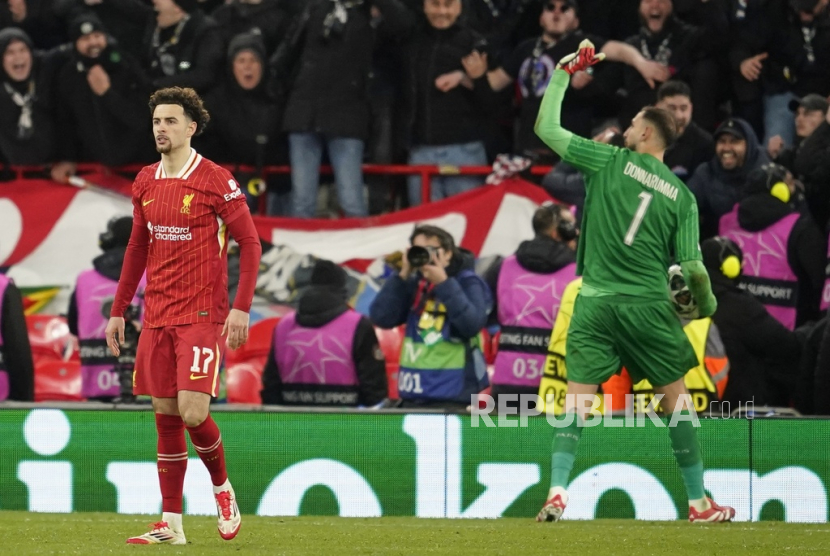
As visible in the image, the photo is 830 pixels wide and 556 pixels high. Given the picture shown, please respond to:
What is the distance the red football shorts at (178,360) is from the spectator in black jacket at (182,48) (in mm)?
6286

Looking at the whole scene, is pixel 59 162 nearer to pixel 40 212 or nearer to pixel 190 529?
pixel 40 212

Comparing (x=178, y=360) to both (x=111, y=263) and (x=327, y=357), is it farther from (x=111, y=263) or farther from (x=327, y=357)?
(x=111, y=263)

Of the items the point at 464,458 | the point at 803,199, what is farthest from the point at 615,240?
the point at 803,199

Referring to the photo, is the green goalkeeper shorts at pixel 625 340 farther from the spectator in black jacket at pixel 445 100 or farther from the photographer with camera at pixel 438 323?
the spectator in black jacket at pixel 445 100

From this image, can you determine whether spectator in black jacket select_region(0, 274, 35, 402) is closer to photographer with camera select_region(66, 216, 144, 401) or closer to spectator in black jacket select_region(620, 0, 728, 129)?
photographer with camera select_region(66, 216, 144, 401)

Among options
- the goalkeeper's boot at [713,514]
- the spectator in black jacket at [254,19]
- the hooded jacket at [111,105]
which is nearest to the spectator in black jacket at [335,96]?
the spectator in black jacket at [254,19]

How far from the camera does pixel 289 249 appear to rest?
12461 millimetres

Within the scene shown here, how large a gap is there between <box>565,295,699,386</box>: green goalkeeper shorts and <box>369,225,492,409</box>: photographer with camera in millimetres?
1903

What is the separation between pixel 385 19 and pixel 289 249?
6.69 ft

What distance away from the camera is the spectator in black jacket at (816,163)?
35.1 feet

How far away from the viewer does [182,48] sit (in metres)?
13.2

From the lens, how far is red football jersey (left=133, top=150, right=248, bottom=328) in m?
6.81

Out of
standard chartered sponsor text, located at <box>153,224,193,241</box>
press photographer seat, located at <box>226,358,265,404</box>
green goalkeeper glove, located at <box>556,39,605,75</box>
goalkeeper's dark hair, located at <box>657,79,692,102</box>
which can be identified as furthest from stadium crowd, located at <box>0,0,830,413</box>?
standard chartered sponsor text, located at <box>153,224,193,241</box>

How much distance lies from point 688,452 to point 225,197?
2584 mm
